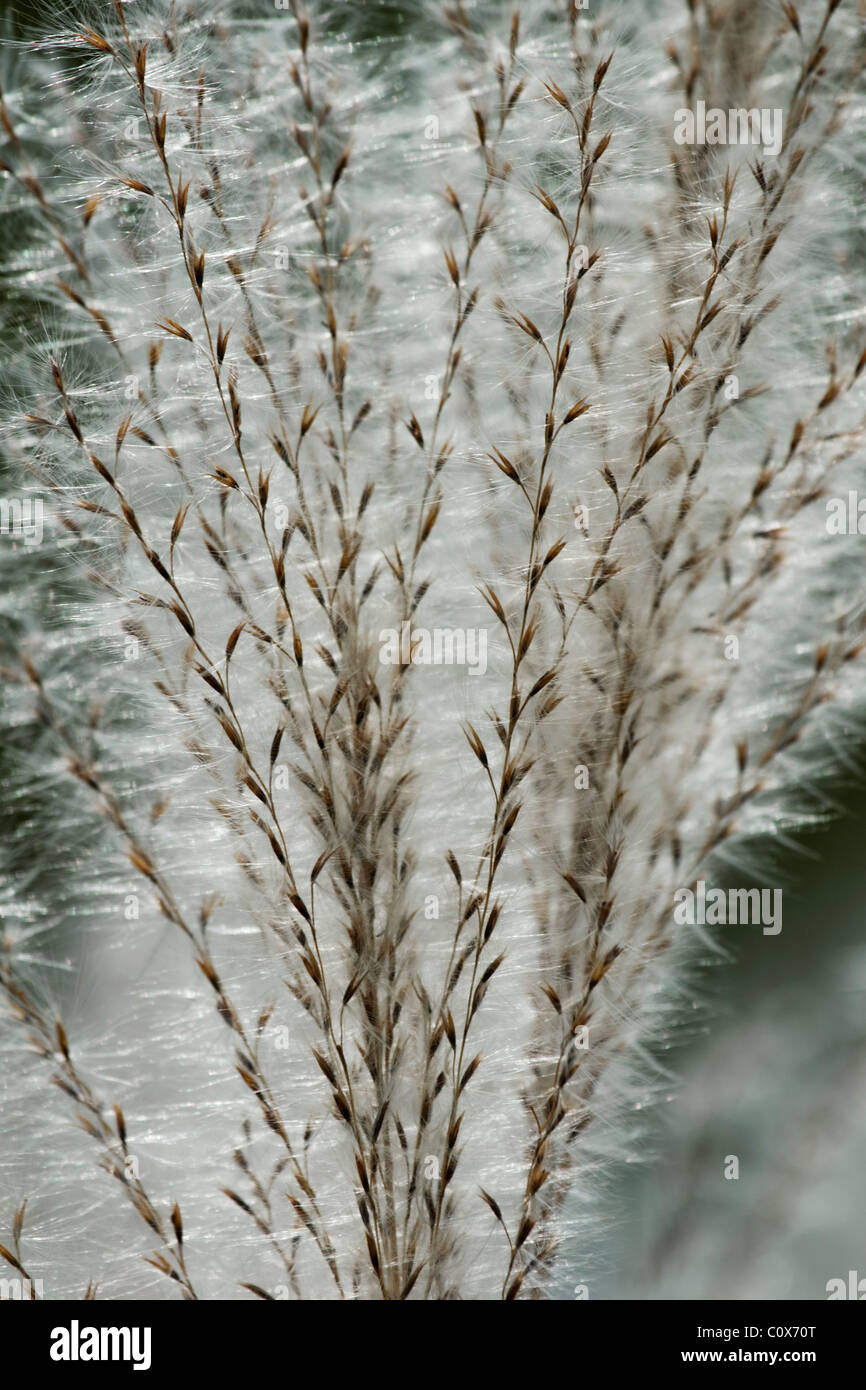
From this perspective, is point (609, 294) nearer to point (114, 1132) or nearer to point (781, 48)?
point (781, 48)

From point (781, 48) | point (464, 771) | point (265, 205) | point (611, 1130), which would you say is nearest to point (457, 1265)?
point (611, 1130)

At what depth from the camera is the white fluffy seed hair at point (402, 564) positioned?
0.93 metres

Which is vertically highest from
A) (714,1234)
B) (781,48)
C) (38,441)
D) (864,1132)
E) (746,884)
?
(781,48)

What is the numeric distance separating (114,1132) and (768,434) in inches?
34.4

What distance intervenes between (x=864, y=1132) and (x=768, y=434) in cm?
→ 91

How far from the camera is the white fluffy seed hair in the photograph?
3.04 feet

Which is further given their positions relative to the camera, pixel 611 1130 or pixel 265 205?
pixel 611 1130

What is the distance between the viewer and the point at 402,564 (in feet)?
3.10

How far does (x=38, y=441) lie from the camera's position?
1.02 metres

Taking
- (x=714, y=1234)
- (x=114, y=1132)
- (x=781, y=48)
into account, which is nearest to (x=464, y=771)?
(x=114, y=1132)

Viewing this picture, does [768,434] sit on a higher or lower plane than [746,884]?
higher
